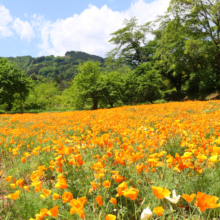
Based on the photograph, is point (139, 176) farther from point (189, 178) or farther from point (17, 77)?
point (17, 77)

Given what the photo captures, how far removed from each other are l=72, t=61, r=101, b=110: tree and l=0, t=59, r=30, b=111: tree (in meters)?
7.84

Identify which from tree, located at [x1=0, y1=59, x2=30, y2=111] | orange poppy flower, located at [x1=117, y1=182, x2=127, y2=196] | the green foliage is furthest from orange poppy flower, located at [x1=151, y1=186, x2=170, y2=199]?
the green foliage

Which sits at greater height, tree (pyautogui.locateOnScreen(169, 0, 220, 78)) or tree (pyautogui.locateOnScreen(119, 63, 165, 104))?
tree (pyautogui.locateOnScreen(169, 0, 220, 78))

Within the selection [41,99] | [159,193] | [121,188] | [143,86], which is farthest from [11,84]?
[159,193]

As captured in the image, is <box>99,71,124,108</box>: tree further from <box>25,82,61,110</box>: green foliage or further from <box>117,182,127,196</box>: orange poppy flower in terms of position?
<box>117,182,127,196</box>: orange poppy flower

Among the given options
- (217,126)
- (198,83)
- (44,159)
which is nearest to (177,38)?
(198,83)

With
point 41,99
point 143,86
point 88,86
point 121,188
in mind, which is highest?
point 88,86

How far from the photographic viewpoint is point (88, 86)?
936 inches

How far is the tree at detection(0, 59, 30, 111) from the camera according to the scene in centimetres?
2243

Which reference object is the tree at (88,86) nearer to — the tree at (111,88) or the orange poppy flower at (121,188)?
the tree at (111,88)

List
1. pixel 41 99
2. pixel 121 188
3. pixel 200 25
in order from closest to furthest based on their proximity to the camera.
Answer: pixel 121 188 → pixel 200 25 → pixel 41 99

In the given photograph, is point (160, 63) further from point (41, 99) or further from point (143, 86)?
point (41, 99)

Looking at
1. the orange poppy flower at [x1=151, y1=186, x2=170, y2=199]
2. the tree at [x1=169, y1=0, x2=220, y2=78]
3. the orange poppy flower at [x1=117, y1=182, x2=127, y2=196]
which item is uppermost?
the tree at [x1=169, y1=0, x2=220, y2=78]

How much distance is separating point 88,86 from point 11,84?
35.3 ft
